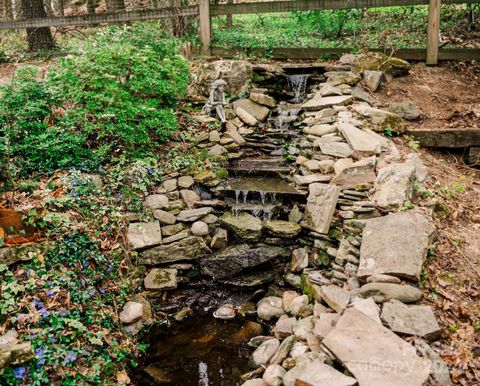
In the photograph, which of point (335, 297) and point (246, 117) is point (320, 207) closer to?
point (335, 297)

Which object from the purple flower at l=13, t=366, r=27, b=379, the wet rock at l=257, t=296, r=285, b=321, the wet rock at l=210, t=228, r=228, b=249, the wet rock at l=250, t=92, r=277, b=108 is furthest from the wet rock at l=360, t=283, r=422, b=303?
the wet rock at l=250, t=92, r=277, b=108

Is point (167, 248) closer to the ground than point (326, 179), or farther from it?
closer to the ground

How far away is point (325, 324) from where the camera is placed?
12.1 feet

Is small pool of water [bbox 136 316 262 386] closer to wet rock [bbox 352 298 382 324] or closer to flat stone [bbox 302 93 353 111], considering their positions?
wet rock [bbox 352 298 382 324]

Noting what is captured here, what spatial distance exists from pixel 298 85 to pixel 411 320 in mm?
5698

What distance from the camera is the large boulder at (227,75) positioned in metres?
7.60

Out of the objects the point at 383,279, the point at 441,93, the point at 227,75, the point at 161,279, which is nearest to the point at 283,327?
the point at 383,279

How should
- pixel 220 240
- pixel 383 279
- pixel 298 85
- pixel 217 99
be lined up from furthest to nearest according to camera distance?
pixel 298 85 < pixel 217 99 < pixel 220 240 < pixel 383 279

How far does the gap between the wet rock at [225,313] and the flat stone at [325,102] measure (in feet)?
12.4

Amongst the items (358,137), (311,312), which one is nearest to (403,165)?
(358,137)

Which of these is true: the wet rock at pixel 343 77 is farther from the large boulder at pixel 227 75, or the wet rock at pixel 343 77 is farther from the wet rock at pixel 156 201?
the wet rock at pixel 156 201

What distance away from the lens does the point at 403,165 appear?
5000mm

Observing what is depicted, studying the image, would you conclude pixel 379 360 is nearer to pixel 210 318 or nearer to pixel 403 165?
pixel 210 318

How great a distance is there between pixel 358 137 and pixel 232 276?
265 centimetres
